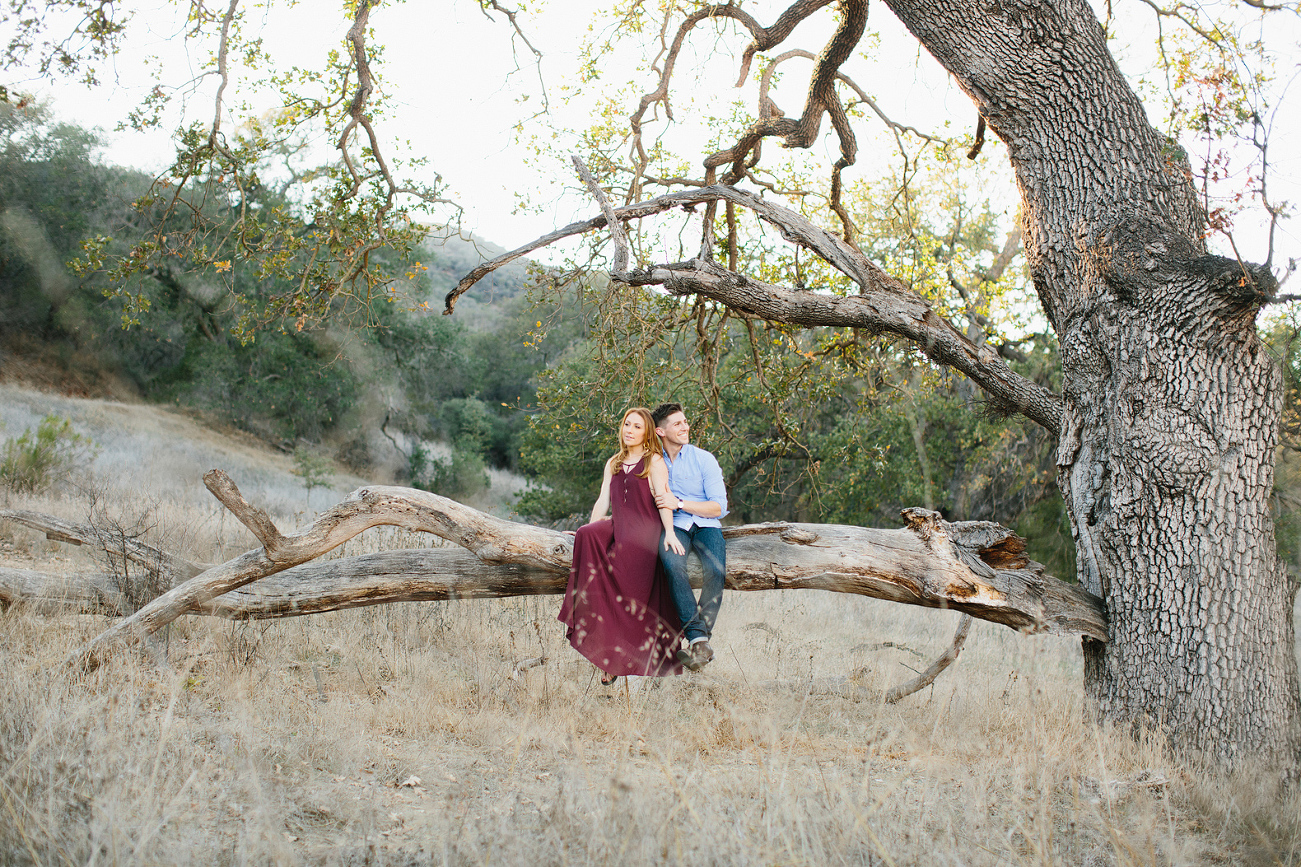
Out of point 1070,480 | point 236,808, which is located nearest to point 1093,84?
point 1070,480

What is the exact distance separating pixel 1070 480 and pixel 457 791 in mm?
4249

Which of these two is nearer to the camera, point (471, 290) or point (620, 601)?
point (620, 601)

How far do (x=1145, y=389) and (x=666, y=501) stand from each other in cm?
300

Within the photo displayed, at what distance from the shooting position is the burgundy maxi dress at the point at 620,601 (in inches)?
201

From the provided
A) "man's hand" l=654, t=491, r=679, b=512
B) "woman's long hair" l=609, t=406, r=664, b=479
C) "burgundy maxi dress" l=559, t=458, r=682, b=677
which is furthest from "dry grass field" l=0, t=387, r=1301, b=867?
"woman's long hair" l=609, t=406, r=664, b=479

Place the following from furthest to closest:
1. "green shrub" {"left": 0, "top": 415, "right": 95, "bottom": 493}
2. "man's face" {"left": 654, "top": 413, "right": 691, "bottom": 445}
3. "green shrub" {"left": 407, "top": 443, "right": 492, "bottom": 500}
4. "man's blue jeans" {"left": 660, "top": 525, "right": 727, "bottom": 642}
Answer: "green shrub" {"left": 407, "top": 443, "right": 492, "bottom": 500}
"green shrub" {"left": 0, "top": 415, "right": 95, "bottom": 493}
"man's face" {"left": 654, "top": 413, "right": 691, "bottom": 445}
"man's blue jeans" {"left": 660, "top": 525, "right": 727, "bottom": 642}

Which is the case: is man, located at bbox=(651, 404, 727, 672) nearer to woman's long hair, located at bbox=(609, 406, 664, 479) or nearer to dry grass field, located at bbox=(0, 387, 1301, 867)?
A: woman's long hair, located at bbox=(609, 406, 664, 479)

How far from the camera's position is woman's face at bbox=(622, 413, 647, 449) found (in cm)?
539

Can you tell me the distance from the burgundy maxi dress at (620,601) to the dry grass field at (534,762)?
1.08ft

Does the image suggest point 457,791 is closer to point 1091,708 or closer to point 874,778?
point 874,778

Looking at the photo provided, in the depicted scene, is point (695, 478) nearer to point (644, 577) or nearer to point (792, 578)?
point (644, 577)

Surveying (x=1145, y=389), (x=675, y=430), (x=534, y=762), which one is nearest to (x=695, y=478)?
(x=675, y=430)

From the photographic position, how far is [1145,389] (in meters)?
4.90

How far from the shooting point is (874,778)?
411 centimetres
